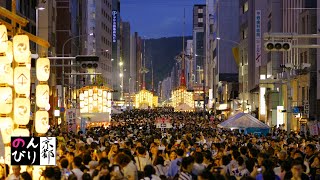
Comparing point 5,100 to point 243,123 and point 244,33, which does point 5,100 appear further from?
point 244,33

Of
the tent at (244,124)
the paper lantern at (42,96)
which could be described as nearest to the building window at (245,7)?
the tent at (244,124)

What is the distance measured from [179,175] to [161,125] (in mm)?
27903

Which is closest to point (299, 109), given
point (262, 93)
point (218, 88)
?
point (262, 93)

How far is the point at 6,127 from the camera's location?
1758cm

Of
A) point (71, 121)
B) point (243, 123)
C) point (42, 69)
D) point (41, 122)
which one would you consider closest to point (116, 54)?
point (71, 121)

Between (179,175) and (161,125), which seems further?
(161,125)

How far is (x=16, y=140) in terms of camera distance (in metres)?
13.7

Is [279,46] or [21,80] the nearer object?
[21,80]

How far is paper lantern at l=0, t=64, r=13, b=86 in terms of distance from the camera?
56.9 ft

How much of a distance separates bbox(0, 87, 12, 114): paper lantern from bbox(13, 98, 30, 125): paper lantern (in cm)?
30

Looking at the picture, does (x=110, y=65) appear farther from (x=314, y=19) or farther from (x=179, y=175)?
(x=179, y=175)

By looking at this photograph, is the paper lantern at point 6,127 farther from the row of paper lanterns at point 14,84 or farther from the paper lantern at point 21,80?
the paper lantern at point 21,80

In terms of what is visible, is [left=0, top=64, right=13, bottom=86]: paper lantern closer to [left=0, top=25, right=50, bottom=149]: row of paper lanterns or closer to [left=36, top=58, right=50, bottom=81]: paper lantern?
[left=0, top=25, right=50, bottom=149]: row of paper lanterns

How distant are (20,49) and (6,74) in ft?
3.42
